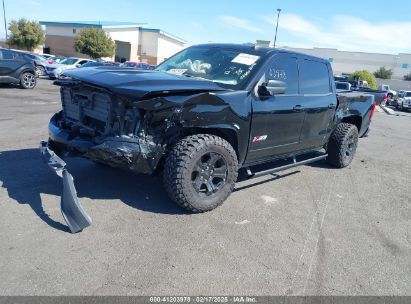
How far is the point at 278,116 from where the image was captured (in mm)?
4855

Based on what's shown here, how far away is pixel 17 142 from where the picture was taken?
6570mm

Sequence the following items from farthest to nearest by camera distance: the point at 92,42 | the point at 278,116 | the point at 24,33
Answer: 1. the point at 24,33
2. the point at 92,42
3. the point at 278,116

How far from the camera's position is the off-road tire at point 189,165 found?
12.9ft

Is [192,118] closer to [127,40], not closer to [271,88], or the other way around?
[271,88]

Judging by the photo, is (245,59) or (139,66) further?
(139,66)

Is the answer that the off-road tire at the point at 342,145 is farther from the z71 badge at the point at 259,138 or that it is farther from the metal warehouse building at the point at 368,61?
the metal warehouse building at the point at 368,61

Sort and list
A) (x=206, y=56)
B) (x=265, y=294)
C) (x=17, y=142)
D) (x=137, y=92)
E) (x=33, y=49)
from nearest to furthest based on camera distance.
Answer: (x=265, y=294) < (x=137, y=92) < (x=206, y=56) < (x=17, y=142) < (x=33, y=49)

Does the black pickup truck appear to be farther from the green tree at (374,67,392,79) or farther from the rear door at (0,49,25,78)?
the green tree at (374,67,392,79)

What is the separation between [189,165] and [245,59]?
5.48 feet

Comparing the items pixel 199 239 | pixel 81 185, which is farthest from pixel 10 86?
pixel 199 239

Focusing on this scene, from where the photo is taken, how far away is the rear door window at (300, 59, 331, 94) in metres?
5.44

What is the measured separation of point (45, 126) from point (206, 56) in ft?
15.6

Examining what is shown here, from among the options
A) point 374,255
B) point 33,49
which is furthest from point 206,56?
point 33,49

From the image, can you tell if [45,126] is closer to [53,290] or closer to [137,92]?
[137,92]
